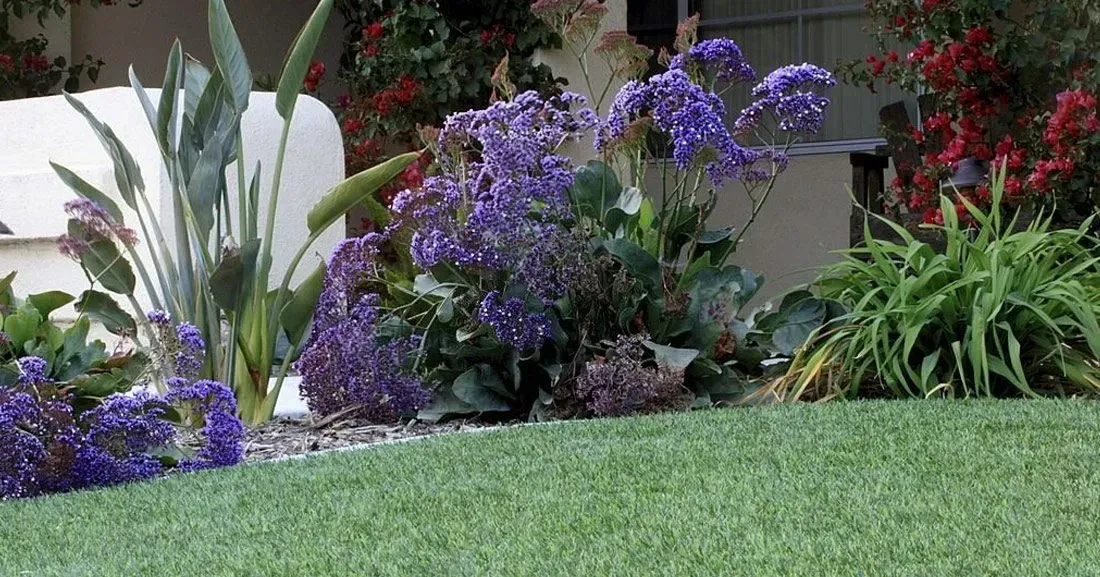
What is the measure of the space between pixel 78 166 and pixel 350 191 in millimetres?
2131

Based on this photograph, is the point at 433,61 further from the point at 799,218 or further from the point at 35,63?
the point at 35,63

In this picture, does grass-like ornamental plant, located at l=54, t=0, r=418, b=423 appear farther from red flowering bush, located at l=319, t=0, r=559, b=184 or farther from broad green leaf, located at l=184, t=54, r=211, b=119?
red flowering bush, located at l=319, t=0, r=559, b=184

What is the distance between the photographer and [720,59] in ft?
16.1

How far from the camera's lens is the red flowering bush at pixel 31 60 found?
26.5 ft

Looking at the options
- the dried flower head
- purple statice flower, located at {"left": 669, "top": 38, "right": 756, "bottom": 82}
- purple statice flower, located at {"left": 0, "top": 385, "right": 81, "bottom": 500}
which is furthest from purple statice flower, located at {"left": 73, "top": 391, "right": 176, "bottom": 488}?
purple statice flower, located at {"left": 669, "top": 38, "right": 756, "bottom": 82}

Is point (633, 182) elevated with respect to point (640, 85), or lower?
lower

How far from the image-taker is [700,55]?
486 centimetres

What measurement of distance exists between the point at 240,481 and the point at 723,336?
6.47ft

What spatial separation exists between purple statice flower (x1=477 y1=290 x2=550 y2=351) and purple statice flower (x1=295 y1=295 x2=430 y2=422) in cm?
41

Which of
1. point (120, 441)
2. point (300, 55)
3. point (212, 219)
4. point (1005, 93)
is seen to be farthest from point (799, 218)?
point (120, 441)

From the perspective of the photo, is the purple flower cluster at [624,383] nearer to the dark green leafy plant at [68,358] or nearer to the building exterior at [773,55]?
the dark green leafy plant at [68,358]

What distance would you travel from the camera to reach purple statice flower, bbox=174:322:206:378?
4.16m

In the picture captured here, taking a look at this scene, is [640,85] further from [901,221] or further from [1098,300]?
[901,221]

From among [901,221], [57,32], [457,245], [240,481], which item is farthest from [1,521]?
[57,32]
